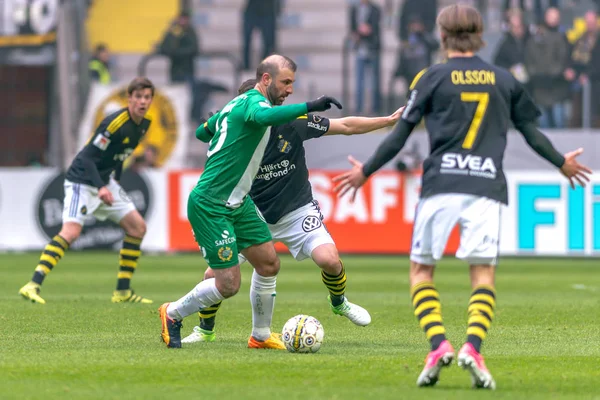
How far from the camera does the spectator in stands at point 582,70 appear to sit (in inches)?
942

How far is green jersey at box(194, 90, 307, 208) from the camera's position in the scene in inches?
321

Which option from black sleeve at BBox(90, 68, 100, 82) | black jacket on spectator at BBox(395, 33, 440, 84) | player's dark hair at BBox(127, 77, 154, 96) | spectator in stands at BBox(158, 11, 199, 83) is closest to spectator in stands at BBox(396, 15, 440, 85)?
black jacket on spectator at BBox(395, 33, 440, 84)

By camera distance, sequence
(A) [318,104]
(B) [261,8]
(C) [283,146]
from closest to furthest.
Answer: (A) [318,104] → (C) [283,146] → (B) [261,8]

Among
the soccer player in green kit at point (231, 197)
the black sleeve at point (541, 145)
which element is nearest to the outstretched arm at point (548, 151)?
the black sleeve at point (541, 145)

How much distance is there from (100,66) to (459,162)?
1983 cm

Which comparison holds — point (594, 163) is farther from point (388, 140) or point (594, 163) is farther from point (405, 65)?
point (388, 140)

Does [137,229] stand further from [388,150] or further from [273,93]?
[388,150]

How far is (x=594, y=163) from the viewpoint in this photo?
23266mm

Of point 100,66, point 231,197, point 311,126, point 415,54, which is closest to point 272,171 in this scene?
point 311,126

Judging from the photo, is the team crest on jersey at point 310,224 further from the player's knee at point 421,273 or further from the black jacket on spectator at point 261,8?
the black jacket on spectator at point 261,8

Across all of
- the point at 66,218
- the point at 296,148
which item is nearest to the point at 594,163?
the point at 66,218

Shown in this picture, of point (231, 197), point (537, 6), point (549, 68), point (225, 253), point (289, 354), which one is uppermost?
point (537, 6)

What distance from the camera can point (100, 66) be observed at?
25609 mm

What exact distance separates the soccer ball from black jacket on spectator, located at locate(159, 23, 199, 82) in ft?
57.2
